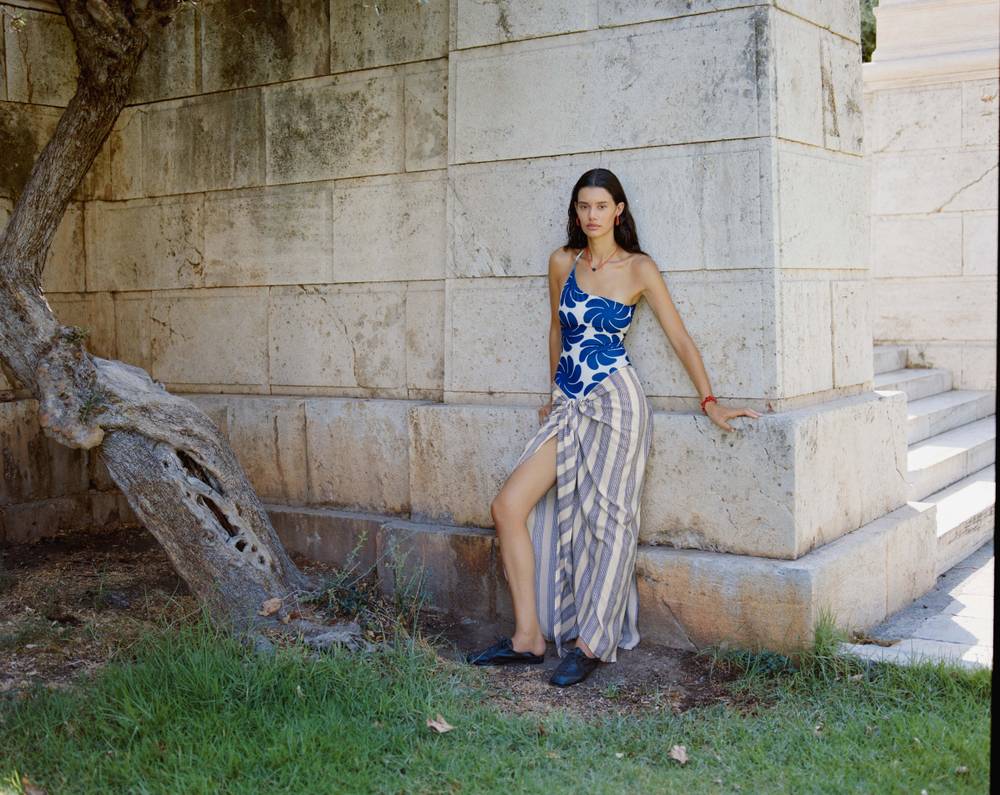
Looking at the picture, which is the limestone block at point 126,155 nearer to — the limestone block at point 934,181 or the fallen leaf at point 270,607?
the fallen leaf at point 270,607

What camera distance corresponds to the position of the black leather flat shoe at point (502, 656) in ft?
16.1

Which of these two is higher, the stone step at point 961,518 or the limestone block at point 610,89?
the limestone block at point 610,89

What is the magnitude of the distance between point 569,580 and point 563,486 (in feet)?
1.42

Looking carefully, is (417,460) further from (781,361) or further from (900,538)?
(900,538)

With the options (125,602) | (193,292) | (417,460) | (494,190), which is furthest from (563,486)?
(193,292)

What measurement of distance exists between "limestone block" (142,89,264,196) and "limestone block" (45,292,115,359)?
2.43ft

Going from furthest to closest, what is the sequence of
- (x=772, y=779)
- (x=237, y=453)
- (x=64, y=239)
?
(x=64, y=239)
(x=237, y=453)
(x=772, y=779)

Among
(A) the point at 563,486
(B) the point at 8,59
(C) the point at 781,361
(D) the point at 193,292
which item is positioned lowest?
(A) the point at 563,486

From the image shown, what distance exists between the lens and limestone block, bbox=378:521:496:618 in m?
5.48

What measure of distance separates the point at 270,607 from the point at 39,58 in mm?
3617

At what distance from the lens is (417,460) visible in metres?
5.71

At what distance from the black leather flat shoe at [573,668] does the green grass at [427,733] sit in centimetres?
31

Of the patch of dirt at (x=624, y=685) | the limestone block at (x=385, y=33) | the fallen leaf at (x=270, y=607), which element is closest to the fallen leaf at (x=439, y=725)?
the patch of dirt at (x=624, y=685)

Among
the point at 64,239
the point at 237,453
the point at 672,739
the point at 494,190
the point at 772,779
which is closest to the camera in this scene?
the point at 772,779
